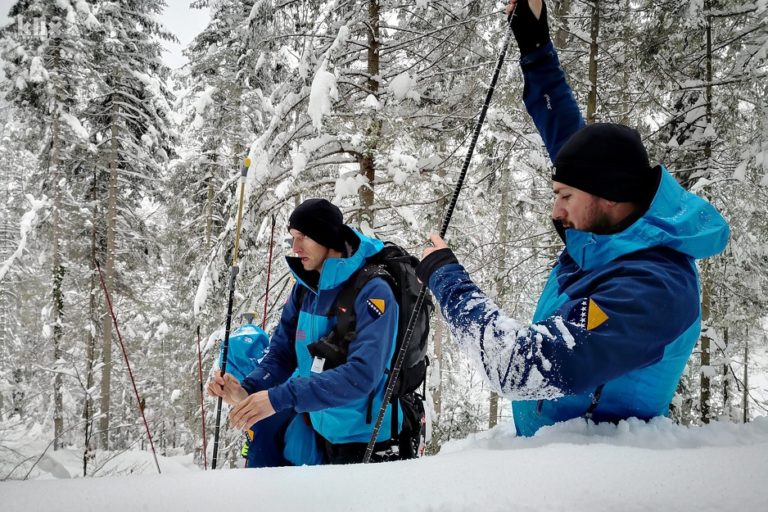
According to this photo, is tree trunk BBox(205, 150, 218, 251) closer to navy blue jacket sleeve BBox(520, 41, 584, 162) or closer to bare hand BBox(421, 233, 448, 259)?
navy blue jacket sleeve BBox(520, 41, 584, 162)

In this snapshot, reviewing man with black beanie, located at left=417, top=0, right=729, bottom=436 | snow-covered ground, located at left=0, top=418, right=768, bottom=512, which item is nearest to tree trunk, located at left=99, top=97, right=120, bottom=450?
snow-covered ground, located at left=0, top=418, right=768, bottom=512

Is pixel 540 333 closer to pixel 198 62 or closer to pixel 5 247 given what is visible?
pixel 198 62

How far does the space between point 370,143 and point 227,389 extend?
391 centimetres

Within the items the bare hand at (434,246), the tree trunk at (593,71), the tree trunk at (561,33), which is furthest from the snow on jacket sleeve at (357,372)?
the tree trunk at (561,33)

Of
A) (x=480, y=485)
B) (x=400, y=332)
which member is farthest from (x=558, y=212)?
(x=400, y=332)

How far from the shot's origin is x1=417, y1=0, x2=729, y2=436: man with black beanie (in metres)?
1.36

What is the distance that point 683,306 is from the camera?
1.39 m

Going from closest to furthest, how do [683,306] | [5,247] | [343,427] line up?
1. [683,306]
2. [343,427]
3. [5,247]

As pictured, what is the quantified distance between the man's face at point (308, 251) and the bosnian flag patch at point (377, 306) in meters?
0.60

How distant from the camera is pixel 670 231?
1496 millimetres

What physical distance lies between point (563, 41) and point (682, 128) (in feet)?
9.64

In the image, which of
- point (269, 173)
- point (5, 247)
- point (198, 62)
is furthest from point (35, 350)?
point (269, 173)

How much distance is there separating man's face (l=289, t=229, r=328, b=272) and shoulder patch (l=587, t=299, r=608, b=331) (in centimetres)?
207

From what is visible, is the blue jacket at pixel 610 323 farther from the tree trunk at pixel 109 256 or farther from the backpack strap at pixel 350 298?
the tree trunk at pixel 109 256
